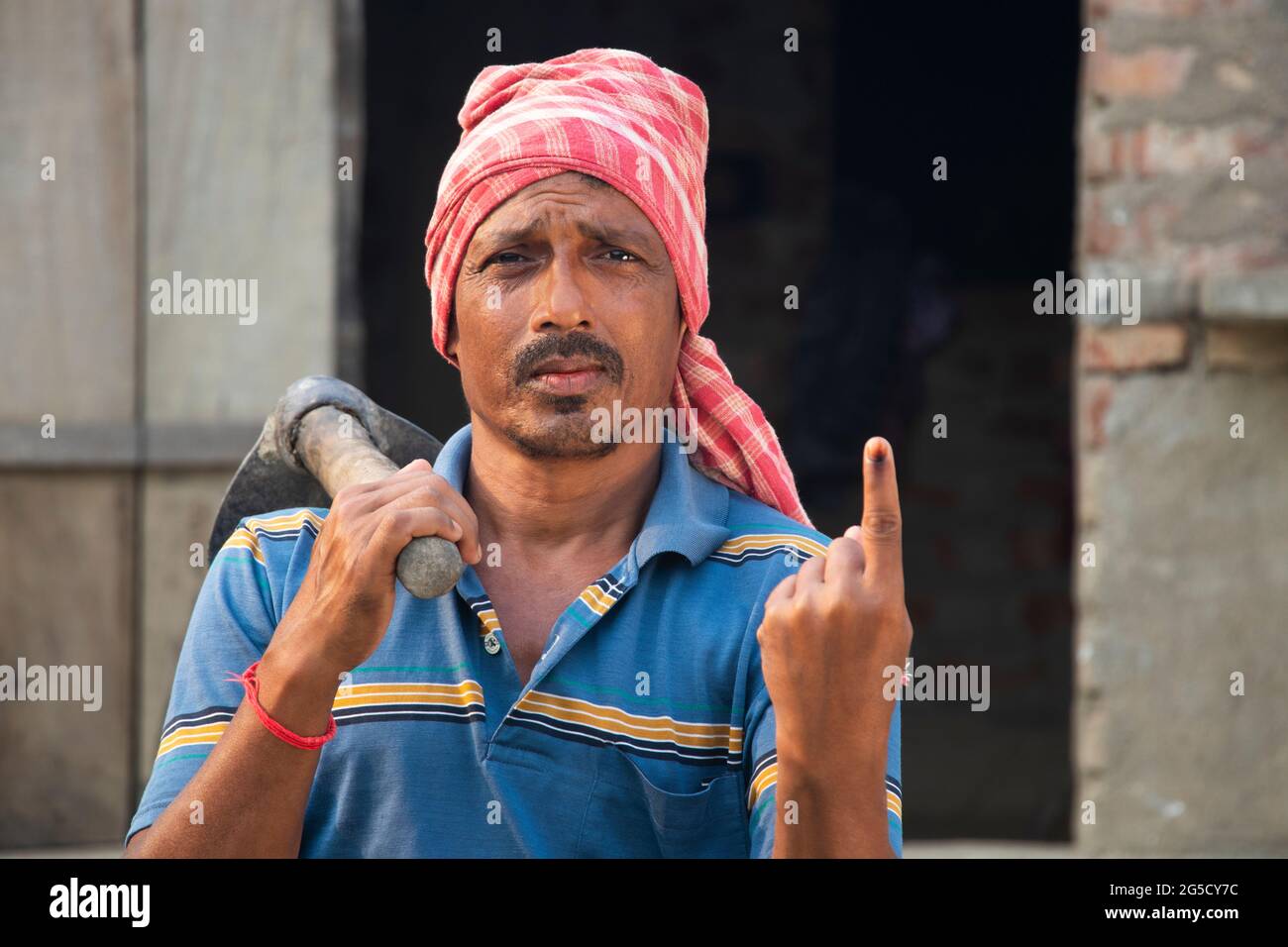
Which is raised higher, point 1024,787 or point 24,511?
point 24,511

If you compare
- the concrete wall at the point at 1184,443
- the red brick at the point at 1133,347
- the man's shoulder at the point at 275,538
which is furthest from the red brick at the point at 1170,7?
the man's shoulder at the point at 275,538

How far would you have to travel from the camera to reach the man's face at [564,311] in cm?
194

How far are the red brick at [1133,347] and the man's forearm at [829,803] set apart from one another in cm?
229

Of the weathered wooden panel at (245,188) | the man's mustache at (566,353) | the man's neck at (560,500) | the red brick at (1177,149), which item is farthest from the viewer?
the weathered wooden panel at (245,188)

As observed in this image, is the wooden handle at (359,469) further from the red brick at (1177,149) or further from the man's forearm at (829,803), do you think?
the red brick at (1177,149)

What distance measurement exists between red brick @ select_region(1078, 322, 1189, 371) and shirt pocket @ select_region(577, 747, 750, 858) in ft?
7.22

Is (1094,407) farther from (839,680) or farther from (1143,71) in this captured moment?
(839,680)

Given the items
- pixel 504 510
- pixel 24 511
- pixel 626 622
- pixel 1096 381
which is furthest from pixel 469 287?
pixel 24 511

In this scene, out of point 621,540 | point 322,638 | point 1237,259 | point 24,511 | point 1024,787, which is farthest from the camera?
point 1024,787

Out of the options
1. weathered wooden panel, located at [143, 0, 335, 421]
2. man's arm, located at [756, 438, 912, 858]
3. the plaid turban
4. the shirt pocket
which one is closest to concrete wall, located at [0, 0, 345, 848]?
weathered wooden panel, located at [143, 0, 335, 421]

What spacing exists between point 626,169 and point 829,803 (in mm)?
799

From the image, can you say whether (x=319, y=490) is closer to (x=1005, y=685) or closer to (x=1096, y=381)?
(x=1096, y=381)

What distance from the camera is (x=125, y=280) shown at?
13.1ft

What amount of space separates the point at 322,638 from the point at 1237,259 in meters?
2.64
